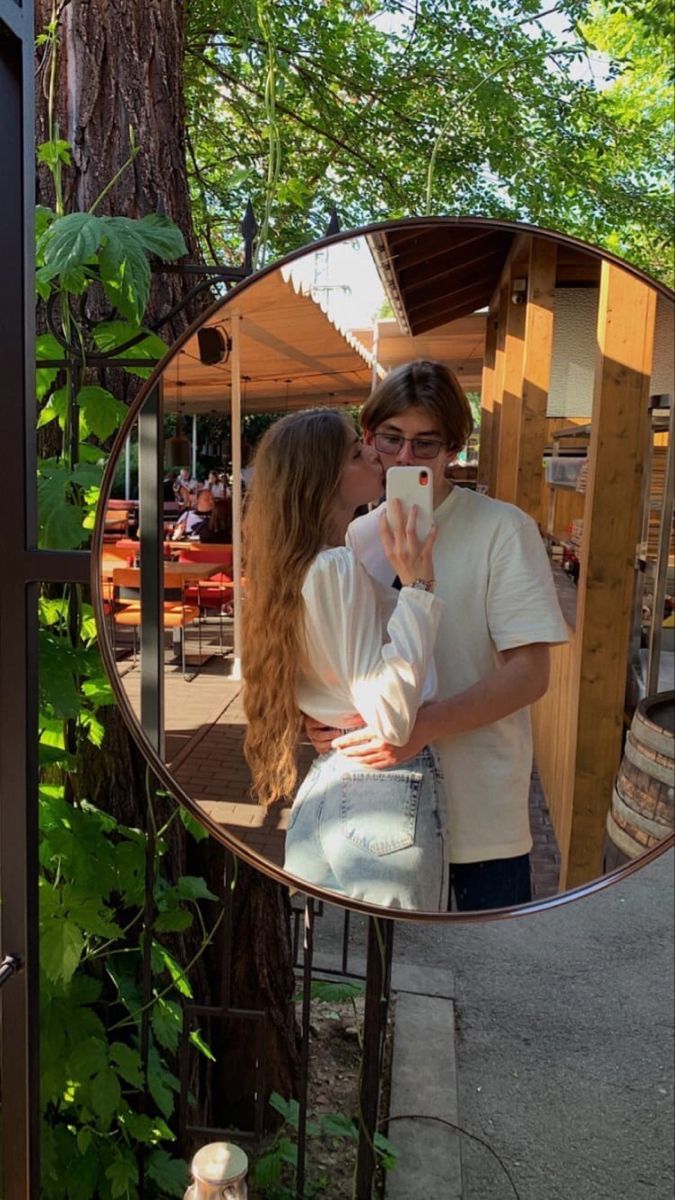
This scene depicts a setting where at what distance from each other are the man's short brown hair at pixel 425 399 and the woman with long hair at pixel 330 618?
0.04 metres

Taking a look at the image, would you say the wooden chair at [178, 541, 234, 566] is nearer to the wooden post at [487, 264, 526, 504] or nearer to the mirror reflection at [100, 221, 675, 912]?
the mirror reflection at [100, 221, 675, 912]

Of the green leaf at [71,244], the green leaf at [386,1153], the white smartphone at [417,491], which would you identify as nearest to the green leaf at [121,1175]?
the green leaf at [386,1153]

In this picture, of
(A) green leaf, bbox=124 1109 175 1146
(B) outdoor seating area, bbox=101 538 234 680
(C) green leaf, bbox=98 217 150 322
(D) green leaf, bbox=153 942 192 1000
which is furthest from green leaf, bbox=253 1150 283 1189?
(C) green leaf, bbox=98 217 150 322

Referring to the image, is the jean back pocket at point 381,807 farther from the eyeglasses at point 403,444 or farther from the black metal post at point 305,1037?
the black metal post at point 305,1037

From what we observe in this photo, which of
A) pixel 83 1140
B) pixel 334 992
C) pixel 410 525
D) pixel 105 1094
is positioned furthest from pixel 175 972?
pixel 410 525

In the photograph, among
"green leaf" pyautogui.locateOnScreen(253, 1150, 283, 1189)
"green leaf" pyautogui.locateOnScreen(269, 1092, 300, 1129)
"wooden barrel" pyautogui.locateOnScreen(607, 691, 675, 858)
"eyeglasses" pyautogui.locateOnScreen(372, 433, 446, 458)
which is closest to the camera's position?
"eyeglasses" pyautogui.locateOnScreen(372, 433, 446, 458)

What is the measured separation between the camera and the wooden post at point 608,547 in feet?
3.12

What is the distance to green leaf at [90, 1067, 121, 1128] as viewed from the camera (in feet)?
5.27

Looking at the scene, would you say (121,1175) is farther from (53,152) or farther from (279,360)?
(53,152)

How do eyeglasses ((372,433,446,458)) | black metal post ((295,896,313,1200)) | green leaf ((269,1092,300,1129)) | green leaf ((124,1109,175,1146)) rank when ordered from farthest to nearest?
green leaf ((269,1092,300,1129))
black metal post ((295,896,313,1200))
green leaf ((124,1109,175,1146))
eyeglasses ((372,433,446,458))

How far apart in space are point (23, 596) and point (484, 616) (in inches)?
25.1

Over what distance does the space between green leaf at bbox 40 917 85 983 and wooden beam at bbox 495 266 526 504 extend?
1.13m

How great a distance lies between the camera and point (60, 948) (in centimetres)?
150

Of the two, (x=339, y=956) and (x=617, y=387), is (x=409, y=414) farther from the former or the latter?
(x=339, y=956)
